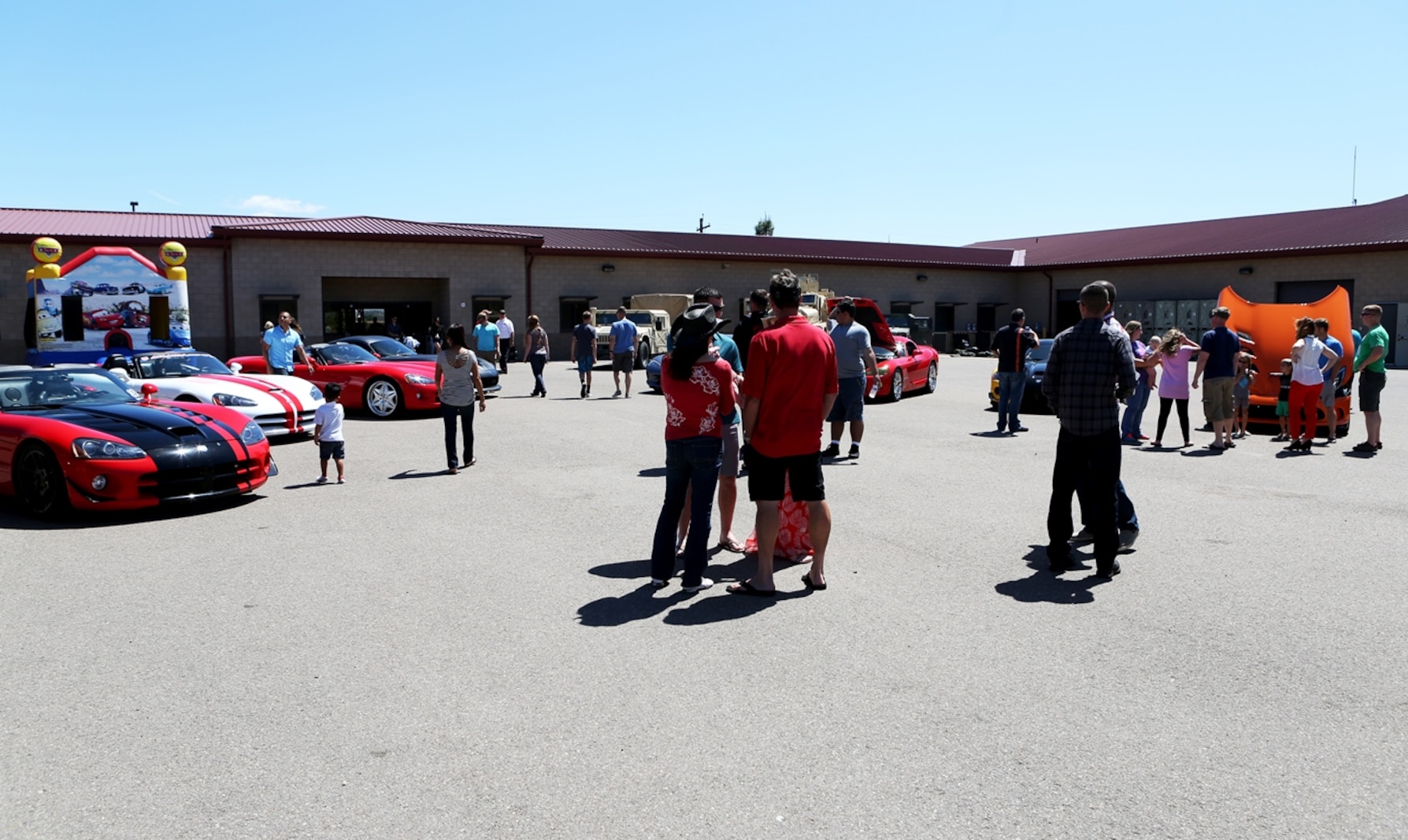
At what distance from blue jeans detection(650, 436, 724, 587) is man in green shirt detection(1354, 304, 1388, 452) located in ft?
31.3

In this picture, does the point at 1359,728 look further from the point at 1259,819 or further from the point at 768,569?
the point at 768,569

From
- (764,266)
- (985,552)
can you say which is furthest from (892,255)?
(985,552)

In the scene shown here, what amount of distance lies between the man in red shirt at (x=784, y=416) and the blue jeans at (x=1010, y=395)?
8.69 meters

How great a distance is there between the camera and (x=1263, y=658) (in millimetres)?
4836

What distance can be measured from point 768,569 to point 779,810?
2592mm

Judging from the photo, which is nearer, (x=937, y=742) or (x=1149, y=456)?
(x=937, y=742)

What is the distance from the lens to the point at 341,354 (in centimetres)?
1734

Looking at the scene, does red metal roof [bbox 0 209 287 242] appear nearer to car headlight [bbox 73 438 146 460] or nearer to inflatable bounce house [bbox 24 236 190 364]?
inflatable bounce house [bbox 24 236 190 364]

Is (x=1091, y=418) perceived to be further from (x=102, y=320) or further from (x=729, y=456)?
(x=102, y=320)

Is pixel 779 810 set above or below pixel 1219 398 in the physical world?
below

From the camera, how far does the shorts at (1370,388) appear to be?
12188 mm

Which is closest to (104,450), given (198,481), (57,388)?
(198,481)

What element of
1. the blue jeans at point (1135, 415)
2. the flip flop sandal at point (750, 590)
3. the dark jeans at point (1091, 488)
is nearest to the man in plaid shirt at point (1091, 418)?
the dark jeans at point (1091, 488)

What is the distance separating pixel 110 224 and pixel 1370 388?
33.8 meters
